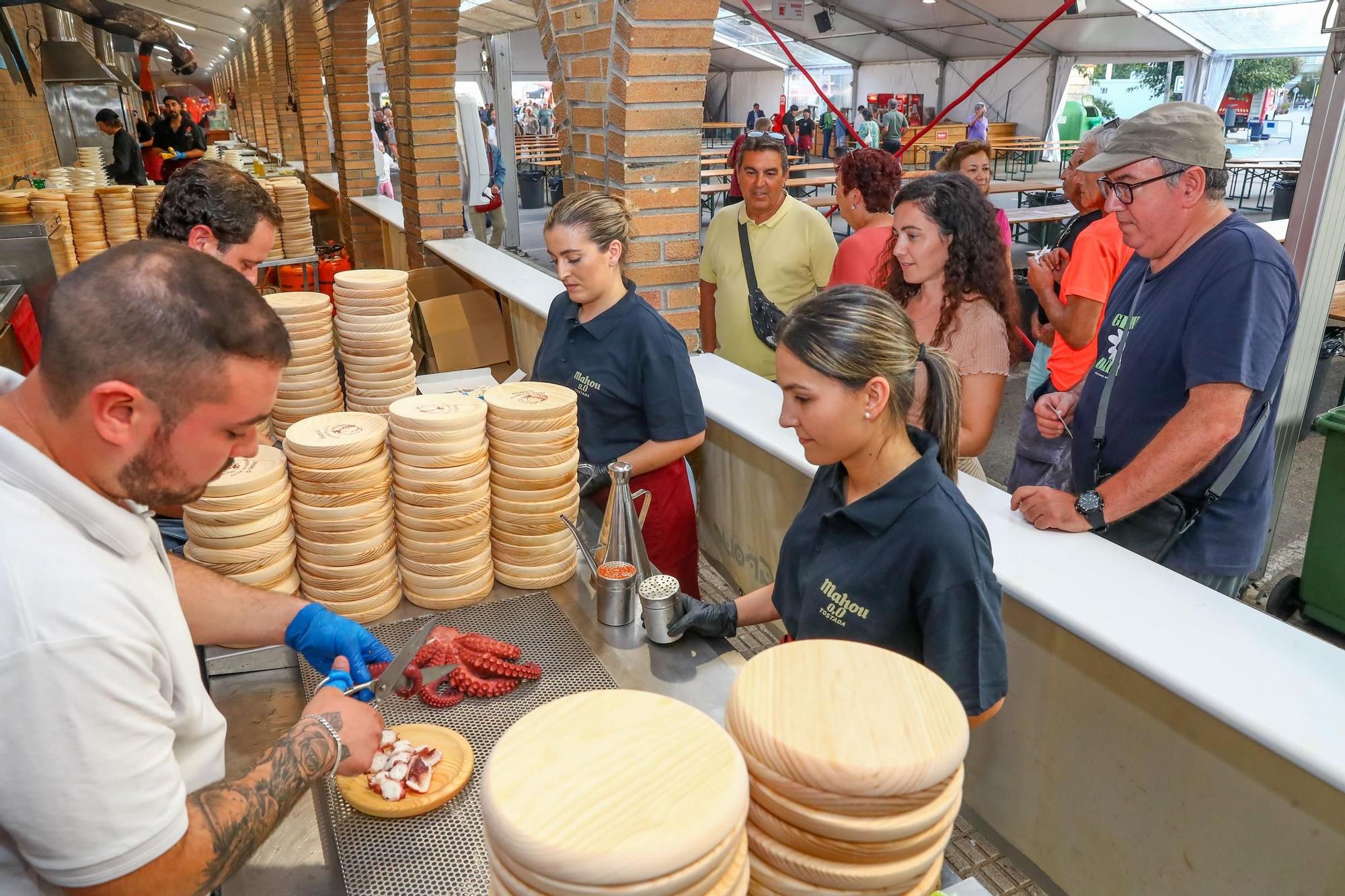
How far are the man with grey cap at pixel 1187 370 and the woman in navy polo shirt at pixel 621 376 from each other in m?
1.01

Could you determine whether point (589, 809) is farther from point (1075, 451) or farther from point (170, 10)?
point (170, 10)

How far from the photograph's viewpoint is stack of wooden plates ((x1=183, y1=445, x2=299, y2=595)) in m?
1.80

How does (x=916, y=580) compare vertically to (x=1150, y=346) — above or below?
below

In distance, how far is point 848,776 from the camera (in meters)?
0.79

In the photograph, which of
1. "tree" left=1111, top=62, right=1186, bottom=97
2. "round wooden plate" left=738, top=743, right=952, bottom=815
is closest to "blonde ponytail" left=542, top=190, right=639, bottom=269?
"round wooden plate" left=738, top=743, right=952, bottom=815

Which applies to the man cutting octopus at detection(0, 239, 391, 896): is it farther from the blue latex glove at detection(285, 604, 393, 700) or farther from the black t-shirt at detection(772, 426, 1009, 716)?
the black t-shirt at detection(772, 426, 1009, 716)

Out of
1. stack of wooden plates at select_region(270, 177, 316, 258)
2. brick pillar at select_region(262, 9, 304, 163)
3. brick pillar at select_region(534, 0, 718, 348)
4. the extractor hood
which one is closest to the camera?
brick pillar at select_region(534, 0, 718, 348)

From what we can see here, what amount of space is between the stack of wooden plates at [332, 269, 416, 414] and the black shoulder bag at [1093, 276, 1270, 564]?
7.21ft

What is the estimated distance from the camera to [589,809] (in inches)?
30.2

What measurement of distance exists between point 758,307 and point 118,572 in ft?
10.1

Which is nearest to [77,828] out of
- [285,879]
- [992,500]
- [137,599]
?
[137,599]

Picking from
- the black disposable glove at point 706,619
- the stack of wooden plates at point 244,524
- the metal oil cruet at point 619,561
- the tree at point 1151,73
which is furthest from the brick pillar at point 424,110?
the tree at point 1151,73

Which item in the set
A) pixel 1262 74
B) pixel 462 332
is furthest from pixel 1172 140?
pixel 1262 74

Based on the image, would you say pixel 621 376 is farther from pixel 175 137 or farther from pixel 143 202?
pixel 175 137
